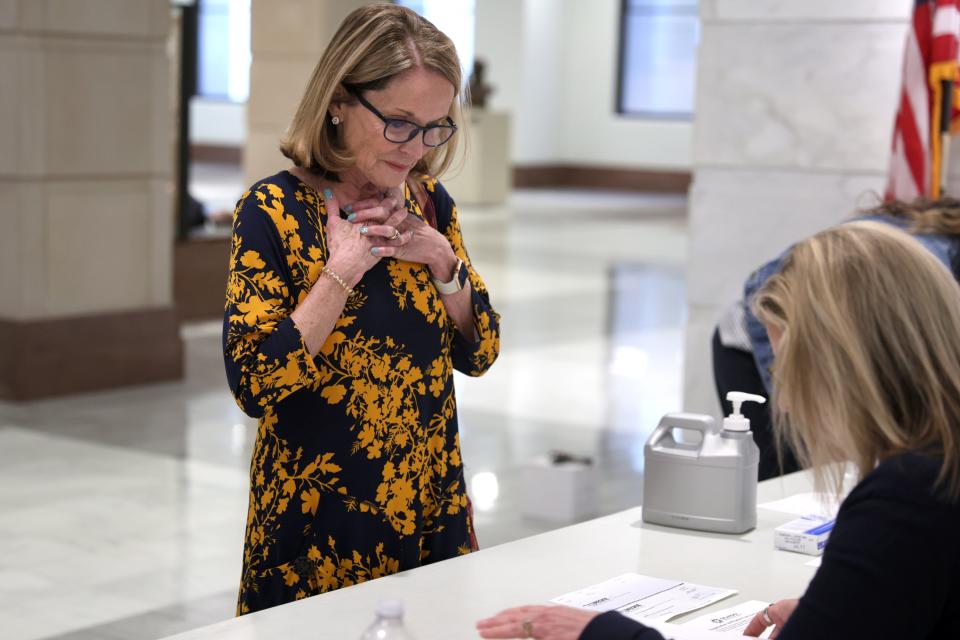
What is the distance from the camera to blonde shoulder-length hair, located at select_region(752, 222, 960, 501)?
1759mm

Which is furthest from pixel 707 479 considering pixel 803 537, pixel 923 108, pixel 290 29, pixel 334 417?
pixel 290 29

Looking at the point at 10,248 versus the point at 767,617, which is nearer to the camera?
the point at 767,617

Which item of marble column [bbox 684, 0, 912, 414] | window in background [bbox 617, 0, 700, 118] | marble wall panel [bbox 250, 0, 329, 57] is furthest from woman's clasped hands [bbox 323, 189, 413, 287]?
window in background [bbox 617, 0, 700, 118]

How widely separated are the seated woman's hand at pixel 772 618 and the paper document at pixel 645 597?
15 centimetres

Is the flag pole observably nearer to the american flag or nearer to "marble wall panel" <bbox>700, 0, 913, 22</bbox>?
the american flag

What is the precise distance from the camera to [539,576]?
2549mm

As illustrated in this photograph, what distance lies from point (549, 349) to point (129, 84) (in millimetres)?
3455

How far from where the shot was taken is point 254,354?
2.42 m

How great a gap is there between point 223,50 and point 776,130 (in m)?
25.8

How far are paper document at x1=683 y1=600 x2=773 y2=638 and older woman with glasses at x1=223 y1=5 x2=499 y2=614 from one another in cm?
59

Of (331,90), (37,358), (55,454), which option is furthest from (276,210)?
(37,358)

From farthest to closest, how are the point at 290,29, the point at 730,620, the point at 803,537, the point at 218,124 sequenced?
the point at 218,124, the point at 290,29, the point at 803,537, the point at 730,620

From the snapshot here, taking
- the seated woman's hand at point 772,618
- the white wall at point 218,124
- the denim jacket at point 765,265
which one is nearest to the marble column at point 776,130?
the denim jacket at point 765,265

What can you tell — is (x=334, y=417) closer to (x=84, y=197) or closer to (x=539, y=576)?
(x=539, y=576)
